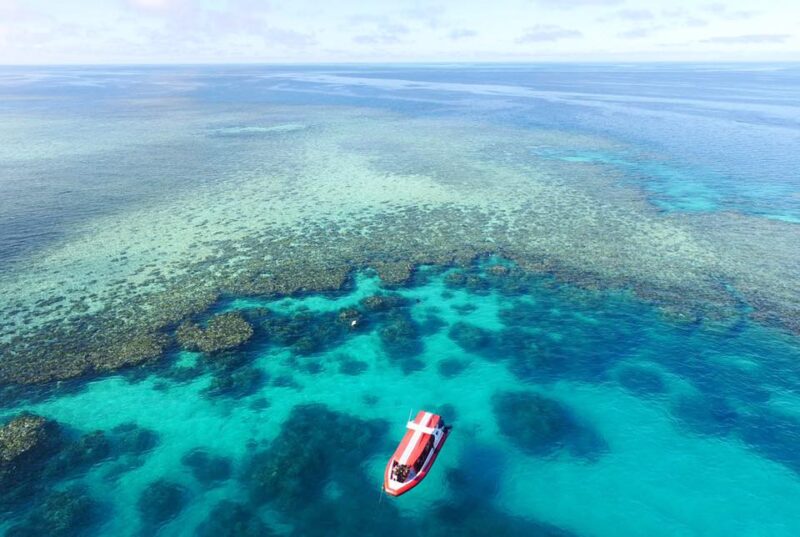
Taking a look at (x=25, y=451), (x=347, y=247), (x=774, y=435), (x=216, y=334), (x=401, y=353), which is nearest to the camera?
(x=25, y=451)

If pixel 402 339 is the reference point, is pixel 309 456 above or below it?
below

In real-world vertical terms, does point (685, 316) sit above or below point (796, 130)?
below

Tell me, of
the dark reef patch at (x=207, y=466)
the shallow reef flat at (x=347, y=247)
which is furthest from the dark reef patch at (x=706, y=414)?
the dark reef patch at (x=207, y=466)

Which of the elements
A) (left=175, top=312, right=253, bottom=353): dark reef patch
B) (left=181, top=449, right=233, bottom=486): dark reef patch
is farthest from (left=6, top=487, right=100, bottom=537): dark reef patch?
(left=175, top=312, right=253, bottom=353): dark reef patch

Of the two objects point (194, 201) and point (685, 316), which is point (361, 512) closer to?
point (685, 316)

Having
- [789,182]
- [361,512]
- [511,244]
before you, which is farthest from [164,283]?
[789,182]

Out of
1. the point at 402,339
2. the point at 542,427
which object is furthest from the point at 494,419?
the point at 402,339

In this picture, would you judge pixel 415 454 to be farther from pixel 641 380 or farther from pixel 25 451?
pixel 25 451
